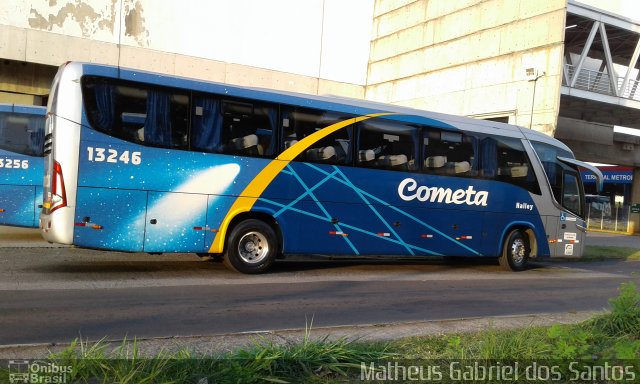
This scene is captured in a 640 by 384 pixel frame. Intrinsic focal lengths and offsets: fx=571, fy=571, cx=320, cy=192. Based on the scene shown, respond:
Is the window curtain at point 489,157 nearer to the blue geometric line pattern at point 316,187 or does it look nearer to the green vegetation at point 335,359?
the blue geometric line pattern at point 316,187

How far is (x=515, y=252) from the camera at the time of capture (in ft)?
48.0

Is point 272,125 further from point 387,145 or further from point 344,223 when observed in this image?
point 387,145

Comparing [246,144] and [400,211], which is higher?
[246,144]

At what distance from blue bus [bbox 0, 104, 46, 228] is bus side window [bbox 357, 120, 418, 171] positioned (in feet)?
26.8

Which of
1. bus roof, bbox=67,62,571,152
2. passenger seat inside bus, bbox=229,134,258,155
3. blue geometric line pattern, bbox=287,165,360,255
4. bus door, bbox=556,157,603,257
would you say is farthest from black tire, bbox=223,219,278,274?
bus door, bbox=556,157,603,257

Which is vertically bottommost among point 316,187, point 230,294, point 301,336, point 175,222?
point 230,294

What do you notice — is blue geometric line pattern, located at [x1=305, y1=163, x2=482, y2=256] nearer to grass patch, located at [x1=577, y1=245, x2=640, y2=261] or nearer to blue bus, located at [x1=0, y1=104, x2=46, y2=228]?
blue bus, located at [x1=0, y1=104, x2=46, y2=228]

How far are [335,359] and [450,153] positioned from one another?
931cm

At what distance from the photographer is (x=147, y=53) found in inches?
909

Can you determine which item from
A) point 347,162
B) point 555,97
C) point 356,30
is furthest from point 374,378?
point 356,30

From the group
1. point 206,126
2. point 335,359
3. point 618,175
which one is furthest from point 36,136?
point 618,175

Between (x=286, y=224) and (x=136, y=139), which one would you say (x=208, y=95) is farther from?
(x=286, y=224)

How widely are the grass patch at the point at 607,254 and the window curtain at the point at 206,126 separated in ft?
46.3

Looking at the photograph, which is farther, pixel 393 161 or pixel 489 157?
pixel 489 157
